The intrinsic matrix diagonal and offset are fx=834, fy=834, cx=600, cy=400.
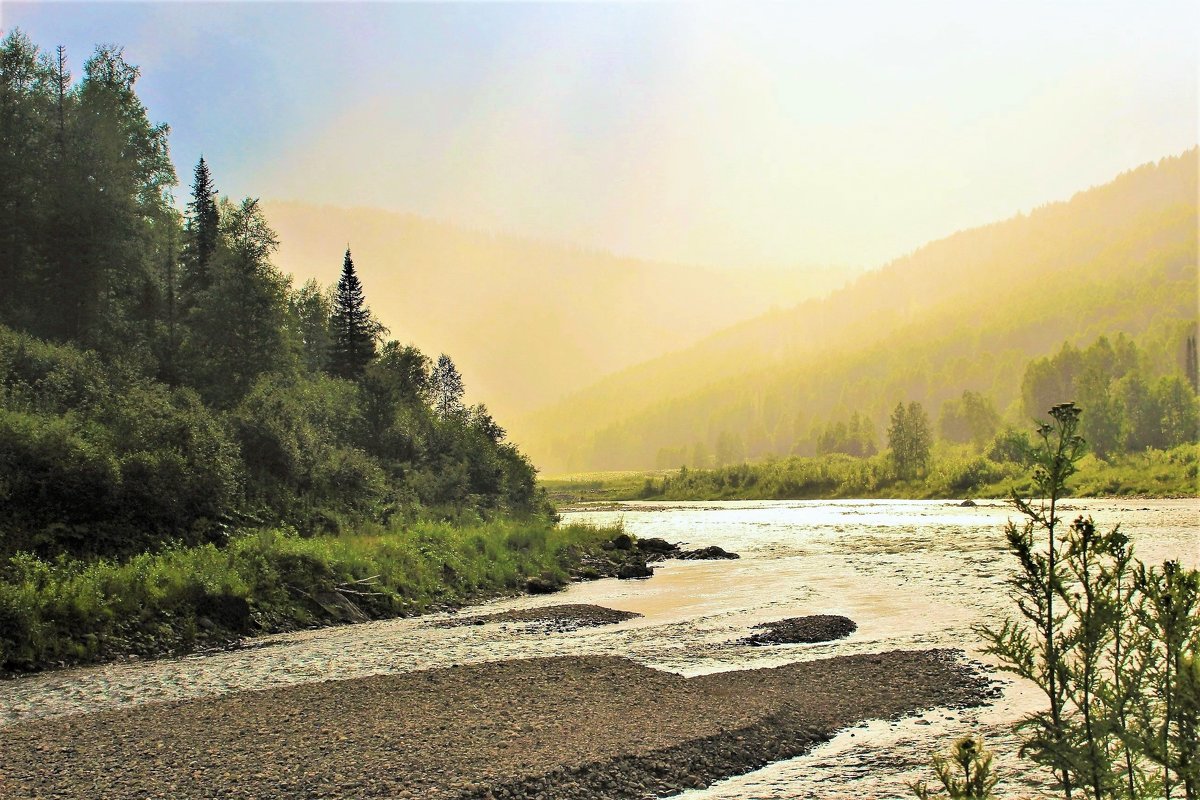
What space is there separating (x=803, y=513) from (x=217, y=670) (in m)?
89.4

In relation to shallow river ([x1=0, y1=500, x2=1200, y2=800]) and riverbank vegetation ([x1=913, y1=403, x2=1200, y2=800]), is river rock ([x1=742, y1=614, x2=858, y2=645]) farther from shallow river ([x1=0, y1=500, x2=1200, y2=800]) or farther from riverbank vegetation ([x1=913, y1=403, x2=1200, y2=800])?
riverbank vegetation ([x1=913, y1=403, x2=1200, y2=800])

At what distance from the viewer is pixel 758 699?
58.3ft

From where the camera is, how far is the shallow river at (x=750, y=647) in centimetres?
1450

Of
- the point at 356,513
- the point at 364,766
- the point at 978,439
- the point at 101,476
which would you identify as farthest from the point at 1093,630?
the point at 978,439

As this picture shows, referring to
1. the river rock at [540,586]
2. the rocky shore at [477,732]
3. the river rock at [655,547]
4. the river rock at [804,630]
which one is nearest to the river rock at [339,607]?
the river rock at [540,586]

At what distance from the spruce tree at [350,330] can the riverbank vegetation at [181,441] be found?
0.76 feet

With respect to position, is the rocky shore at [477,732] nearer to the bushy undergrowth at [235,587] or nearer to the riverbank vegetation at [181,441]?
the bushy undergrowth at [235,587]

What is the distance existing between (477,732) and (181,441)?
92.4 feet

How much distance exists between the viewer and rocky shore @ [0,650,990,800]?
13.0m

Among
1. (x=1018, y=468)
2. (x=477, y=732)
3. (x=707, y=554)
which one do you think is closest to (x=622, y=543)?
(x=707, y=554)

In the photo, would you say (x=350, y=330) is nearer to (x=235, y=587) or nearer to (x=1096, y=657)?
(x=235, y=587)

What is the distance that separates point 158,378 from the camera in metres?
58.6

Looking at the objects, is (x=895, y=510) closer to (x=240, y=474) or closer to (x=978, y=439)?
(x=240, y=474)

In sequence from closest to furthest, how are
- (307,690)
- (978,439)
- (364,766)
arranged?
(364,766) < (307,690) < (978,439)
